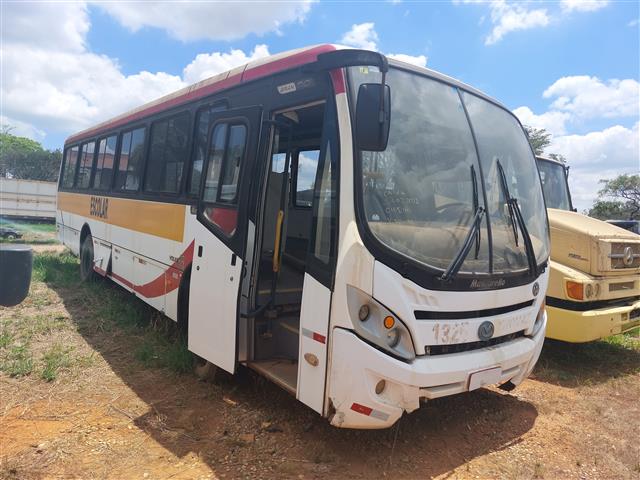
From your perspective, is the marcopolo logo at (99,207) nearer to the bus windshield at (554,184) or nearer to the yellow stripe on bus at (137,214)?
the yellow stripe on bus at (137,214)

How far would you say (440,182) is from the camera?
12.3 feet

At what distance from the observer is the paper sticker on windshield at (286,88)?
13.4ft

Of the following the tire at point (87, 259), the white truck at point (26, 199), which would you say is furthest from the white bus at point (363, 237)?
the white truck at point (26, 199)

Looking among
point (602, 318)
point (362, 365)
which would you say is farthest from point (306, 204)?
point (602, 318)

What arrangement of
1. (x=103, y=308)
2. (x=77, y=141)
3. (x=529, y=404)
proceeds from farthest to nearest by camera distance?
(x=77, y=141) < (x=103, y=308) < (x=529, y=404)

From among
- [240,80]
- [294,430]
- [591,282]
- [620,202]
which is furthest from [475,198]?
[620,202]

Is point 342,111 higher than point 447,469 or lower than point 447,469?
higher

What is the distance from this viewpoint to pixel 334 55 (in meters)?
3.54

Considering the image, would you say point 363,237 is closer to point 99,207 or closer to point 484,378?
point 484,378

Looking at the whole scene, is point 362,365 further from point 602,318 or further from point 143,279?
point 143,279

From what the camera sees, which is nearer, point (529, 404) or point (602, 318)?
point (529, 404)

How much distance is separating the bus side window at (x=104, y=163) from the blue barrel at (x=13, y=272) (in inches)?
241

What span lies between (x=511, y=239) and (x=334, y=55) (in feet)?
6.64

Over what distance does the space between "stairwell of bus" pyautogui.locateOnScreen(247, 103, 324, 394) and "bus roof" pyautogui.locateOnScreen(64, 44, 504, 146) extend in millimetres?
398
